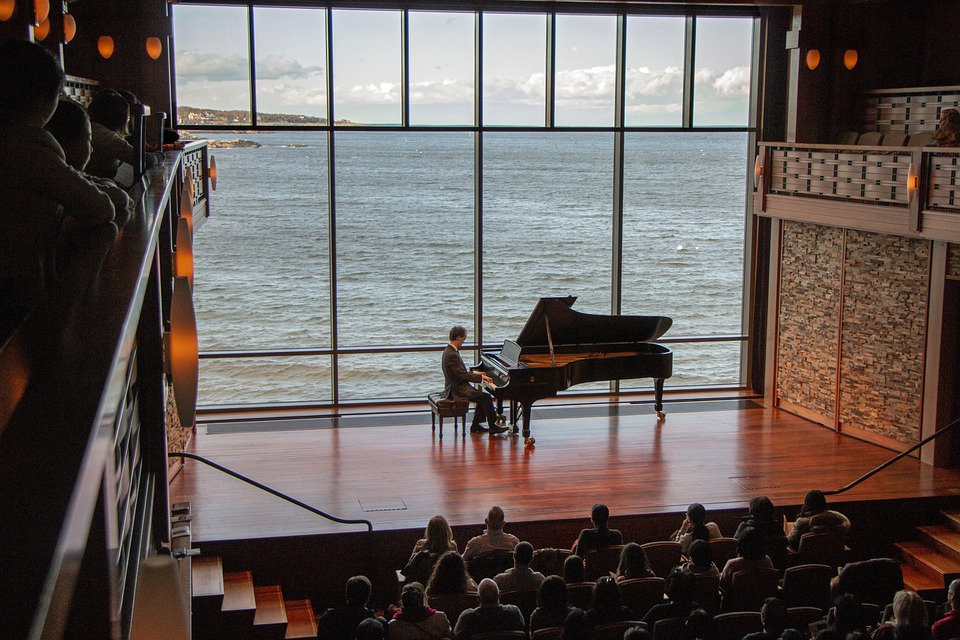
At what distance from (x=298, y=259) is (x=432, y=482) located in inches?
1204

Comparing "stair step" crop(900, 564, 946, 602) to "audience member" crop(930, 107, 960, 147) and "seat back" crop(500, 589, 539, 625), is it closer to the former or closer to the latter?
"seat back" crop(500, 589, 539, 625)

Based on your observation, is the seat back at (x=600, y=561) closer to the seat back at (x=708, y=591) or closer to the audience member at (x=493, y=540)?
the audience member at (x=493, y=540)

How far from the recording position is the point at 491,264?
40.4 meters

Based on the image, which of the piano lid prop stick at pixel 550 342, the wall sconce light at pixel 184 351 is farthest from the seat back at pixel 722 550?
the wall sconce light at pixel 184 351

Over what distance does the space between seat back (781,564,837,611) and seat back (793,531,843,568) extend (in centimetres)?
65

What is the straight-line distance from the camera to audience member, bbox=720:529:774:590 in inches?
255

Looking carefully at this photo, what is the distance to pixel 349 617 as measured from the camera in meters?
5.45

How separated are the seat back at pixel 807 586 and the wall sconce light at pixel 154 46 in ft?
26.0

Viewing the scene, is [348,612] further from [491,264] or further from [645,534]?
[491,264]

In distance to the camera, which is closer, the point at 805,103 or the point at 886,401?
the point at 886,401

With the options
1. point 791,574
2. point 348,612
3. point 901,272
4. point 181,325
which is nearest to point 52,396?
point 181,325

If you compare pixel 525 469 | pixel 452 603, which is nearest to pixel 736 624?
pixel 452 603

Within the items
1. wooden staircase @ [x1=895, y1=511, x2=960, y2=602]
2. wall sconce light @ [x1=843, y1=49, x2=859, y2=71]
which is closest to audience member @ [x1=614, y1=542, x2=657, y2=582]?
wooden staircase @ [x1=895, y1=511, x2=960, y2=602]

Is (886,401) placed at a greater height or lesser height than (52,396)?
lesser
